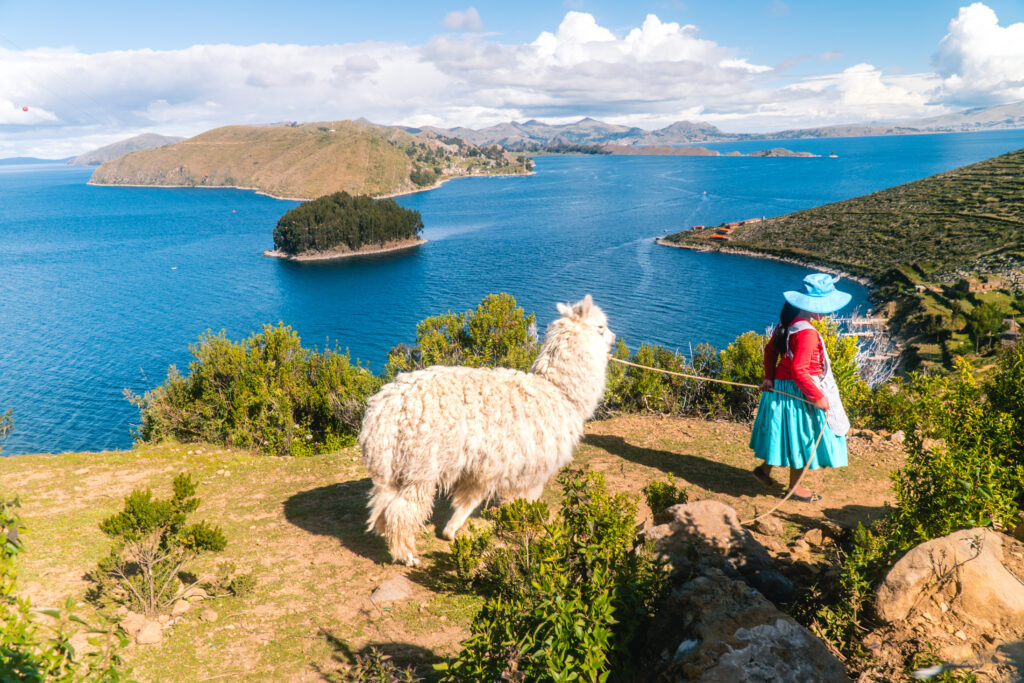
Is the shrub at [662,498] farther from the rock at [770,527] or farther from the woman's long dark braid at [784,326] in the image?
the woman's long dark braid at [784,326]

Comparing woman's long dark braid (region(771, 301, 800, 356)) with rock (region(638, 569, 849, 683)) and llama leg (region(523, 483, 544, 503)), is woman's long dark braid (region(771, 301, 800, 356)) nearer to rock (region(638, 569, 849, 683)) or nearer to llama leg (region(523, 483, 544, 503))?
llama leg (region(523, 483, 544, 503))

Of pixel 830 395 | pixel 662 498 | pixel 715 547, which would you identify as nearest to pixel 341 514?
pixel 662 498

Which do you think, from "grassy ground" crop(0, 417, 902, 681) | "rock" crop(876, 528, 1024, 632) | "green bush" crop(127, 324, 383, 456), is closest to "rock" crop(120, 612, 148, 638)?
"grassy ground" crop(0, 417, 902, 681)

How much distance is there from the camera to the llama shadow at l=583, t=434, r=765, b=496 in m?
7.95

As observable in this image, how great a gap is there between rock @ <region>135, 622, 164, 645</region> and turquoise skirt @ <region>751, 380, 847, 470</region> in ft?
24.3

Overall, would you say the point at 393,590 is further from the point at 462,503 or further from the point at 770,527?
the point at 770,527

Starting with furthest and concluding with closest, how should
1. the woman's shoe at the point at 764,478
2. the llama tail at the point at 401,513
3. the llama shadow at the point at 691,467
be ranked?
the llama shadow at the point at 691,467, the woman's shoe at the point at 764,478, the llama tail at the point at 401,513

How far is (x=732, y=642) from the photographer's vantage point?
320cm

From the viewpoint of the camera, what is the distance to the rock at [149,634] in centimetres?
498

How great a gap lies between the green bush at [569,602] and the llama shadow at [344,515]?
244cm

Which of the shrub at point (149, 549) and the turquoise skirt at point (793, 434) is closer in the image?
the shrub at point (149, 549)

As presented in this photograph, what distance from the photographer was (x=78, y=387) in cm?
4600

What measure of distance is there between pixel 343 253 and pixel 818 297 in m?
103

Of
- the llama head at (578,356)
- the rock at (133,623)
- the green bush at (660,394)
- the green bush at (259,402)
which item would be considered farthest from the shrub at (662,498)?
the green bush at (259,402)
